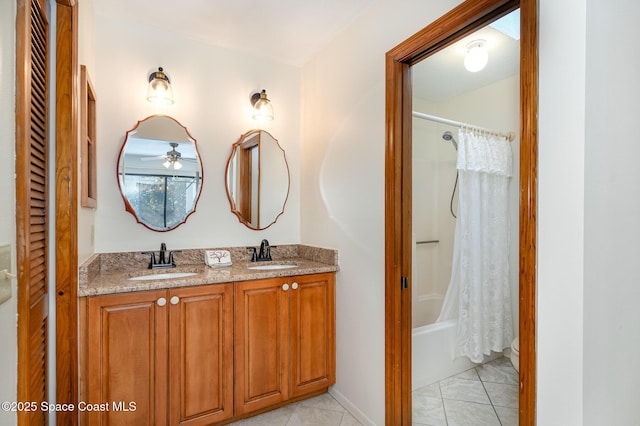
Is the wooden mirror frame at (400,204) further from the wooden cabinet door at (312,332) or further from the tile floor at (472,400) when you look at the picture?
the wooden cabinet door at (312,332)

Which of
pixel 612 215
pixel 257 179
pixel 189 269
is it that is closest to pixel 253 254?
pixel 189 269

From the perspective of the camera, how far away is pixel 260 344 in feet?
6.76

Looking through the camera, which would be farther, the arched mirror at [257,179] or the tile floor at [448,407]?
the arched mirror at [257,179]

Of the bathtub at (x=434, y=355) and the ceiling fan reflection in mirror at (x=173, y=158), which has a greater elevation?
the ceiling fan reflection in mirror at (x=173, y=158)

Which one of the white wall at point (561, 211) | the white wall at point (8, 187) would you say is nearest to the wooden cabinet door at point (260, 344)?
the white wall at point (8, 187)

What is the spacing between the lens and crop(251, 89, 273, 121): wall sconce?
259 cm

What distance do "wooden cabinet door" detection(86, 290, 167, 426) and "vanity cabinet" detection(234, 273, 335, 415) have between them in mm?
427

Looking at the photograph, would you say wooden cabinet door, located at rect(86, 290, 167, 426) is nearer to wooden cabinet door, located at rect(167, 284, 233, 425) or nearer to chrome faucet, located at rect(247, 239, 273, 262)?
wooden cabinet door, located at rect(167, 284, 233, 425)

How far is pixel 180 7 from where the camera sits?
2.05 m

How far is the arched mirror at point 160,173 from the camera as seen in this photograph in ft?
7.26

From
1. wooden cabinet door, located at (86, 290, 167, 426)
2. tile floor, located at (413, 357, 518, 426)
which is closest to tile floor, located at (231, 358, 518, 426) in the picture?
tile floor, located at (413, 357, 518, 426)

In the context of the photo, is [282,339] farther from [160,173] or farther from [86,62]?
[86,62]

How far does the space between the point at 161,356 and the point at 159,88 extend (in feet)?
5.53

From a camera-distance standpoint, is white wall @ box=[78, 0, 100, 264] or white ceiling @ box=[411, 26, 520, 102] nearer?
white wall @ box=[78, 0, 100, 264]
